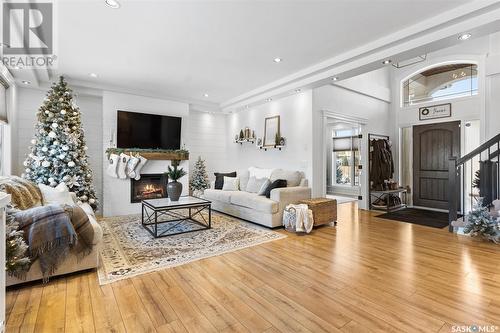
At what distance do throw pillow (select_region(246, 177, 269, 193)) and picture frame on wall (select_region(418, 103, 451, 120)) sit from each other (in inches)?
174

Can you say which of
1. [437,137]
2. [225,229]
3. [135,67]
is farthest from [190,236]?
[437,137]

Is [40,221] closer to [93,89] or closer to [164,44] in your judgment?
[164,44]

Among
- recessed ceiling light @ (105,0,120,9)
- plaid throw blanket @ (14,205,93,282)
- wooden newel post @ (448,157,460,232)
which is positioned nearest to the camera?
plaid throw blanket @ (14,205,93,282)

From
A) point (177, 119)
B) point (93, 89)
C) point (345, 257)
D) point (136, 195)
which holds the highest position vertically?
point (93, 89)

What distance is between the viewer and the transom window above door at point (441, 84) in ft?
18.8

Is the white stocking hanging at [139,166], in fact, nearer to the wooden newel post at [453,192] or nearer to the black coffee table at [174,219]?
the black coffee table at [174,219]

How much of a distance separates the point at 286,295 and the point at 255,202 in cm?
237

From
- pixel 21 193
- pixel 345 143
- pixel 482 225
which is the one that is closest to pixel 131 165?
pixel 21 193

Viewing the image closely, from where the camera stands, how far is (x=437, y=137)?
6.10m

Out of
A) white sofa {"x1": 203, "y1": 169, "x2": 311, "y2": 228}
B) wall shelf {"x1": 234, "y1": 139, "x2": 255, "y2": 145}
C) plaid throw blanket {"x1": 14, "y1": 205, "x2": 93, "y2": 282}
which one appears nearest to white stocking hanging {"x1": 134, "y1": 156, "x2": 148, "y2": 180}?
white sofa {"x1": 203, "y1": 169, "x2": 311, "y2": 228}

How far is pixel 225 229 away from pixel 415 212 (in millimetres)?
4499

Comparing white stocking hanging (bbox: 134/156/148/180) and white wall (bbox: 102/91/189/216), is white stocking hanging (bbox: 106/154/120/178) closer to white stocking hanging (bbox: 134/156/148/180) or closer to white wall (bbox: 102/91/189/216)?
white wall (bbox: 102/91/189/216)

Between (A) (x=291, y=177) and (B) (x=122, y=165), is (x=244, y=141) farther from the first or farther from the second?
(B) (x=122, y=165)

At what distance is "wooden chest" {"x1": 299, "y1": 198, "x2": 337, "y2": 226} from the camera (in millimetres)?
4324
